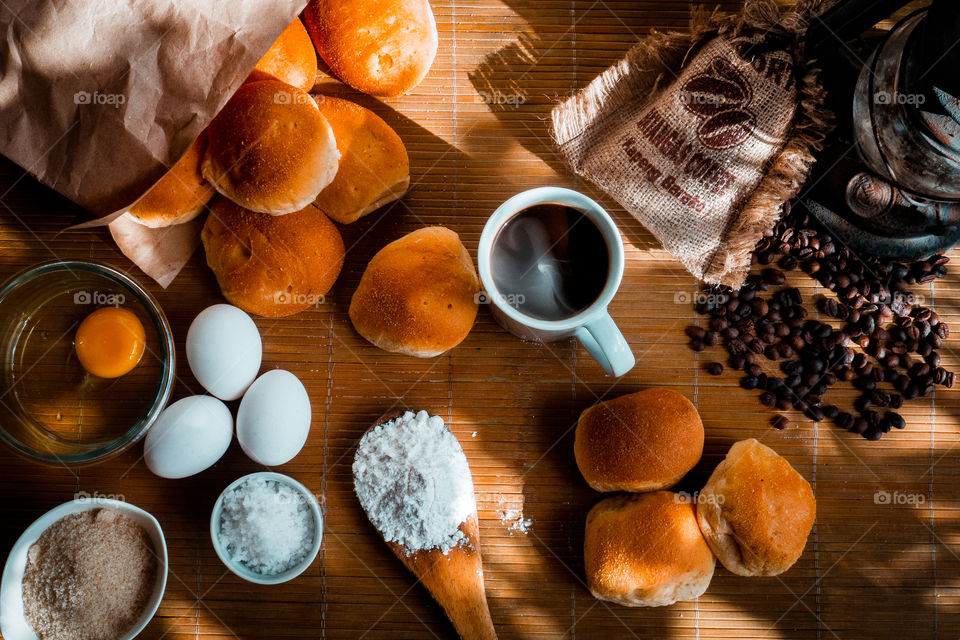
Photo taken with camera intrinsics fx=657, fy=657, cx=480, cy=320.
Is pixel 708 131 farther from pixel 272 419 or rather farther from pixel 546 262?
pixel 272 419

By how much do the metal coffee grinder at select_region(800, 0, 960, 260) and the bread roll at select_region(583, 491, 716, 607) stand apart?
53cm

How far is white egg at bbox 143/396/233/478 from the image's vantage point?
965 mm

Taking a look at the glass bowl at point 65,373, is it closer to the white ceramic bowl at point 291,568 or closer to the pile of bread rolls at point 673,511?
the white ceramic bowl at point 291,568

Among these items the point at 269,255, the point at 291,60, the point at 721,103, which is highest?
the point at 721,103

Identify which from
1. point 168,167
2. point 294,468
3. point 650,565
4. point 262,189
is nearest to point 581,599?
point 650,565

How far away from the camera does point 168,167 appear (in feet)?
3.11

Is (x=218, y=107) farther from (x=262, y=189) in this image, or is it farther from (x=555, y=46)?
(x=555, y=46)

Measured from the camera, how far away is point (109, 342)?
1.04 meters

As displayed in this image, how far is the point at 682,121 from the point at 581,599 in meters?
0.78

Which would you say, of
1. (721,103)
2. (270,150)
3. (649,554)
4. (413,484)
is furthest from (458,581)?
(721,103)

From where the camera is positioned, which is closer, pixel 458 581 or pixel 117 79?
pixel 117 79

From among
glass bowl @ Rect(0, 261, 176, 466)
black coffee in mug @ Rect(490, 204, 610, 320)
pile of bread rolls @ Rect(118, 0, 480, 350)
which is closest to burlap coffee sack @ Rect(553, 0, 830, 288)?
black coffee in mug @ Rect(490, 204, 610, 320)

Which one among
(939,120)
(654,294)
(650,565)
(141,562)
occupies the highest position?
(939,120)

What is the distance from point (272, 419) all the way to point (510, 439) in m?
0.38
